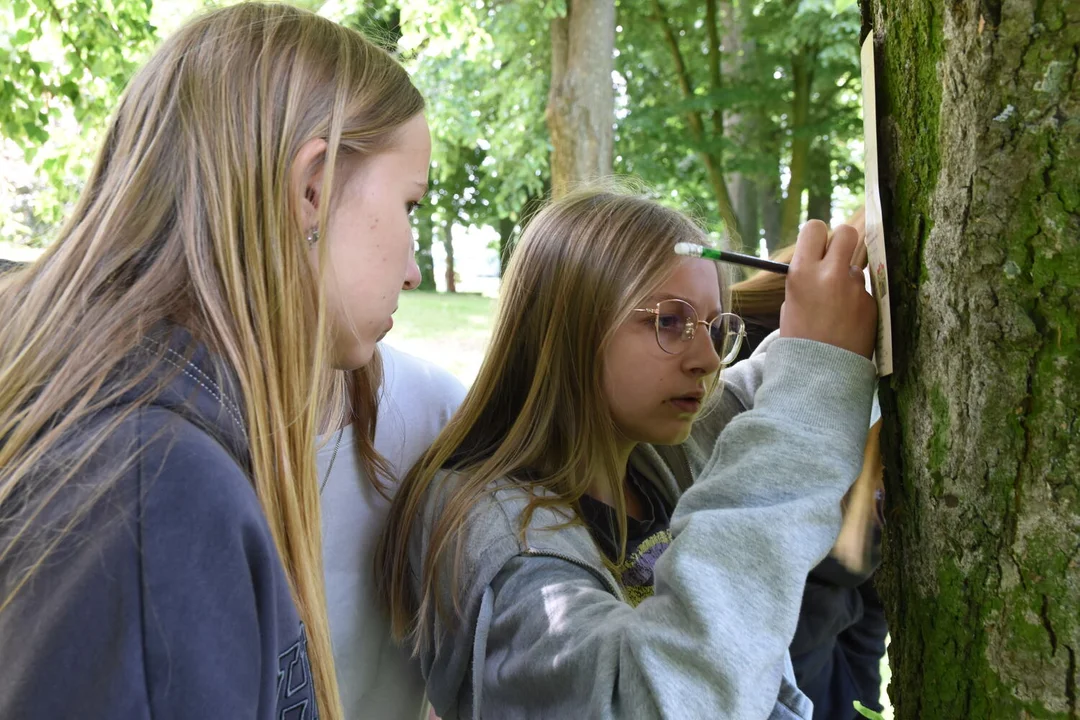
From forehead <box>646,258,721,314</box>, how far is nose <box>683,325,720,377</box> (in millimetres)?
60

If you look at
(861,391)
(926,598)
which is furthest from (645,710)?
(861,391)

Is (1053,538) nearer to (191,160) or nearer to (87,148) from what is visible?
(191,160)

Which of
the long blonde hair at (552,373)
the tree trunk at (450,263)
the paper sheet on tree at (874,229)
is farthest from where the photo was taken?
the tree trunk at (450,263)

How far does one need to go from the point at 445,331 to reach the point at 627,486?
10789mm

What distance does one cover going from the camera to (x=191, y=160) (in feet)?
3.80

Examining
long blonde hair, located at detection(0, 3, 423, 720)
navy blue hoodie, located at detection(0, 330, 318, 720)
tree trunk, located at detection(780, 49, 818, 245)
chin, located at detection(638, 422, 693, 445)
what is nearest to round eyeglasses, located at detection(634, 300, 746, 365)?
chin, located at detection(638, 422, 693, 445)

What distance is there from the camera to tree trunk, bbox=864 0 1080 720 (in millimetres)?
963

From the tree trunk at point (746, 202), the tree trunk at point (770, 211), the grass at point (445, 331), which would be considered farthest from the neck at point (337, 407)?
the tree trunk at point (746, 202)

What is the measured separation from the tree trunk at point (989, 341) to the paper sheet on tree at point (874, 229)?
0.7 inches

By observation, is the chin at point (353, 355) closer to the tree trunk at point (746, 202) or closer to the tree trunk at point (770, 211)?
the tree trunk at point (770, 211)

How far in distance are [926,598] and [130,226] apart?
107 cm

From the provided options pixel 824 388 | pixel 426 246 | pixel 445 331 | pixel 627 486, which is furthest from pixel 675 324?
pixel 426 246

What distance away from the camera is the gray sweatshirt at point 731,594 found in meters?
1.22

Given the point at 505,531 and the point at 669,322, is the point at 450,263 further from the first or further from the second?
the point at 505,531
